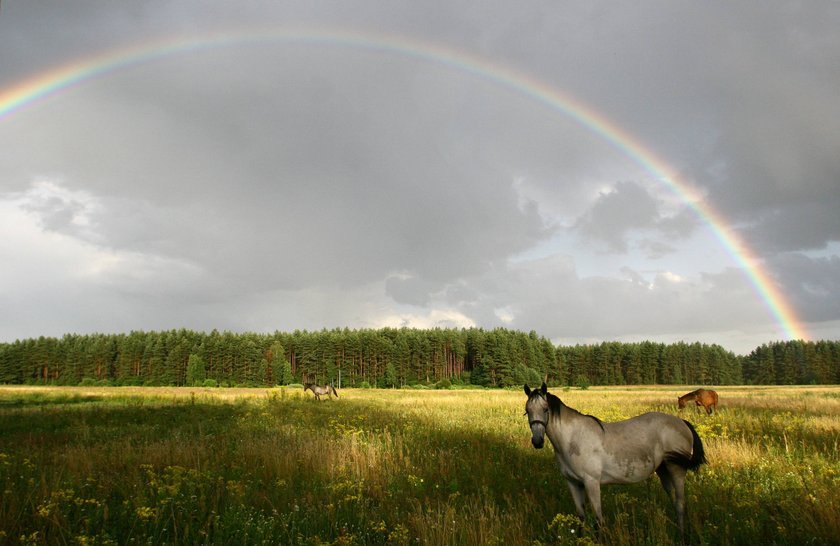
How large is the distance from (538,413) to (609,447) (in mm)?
1007

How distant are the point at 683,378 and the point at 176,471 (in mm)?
161421

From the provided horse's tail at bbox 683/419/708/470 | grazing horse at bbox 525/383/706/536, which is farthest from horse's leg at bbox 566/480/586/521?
horse's tail at bbox 683/419/708/470

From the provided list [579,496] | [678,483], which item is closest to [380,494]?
[579,496]

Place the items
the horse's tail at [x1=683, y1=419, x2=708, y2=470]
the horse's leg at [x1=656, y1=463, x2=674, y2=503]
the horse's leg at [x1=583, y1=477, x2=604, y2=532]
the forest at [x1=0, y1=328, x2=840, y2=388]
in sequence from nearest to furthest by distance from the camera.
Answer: the horse's leg at [x1=583, y1=477, x2=604, y2=532], the horse's tail at [x1=683, y1=419, x2=708, y2=470], the horse's leg at [x1=656, y1=463, x2=674, y2=503], the forest at [x1=0, y1=328, x2=840, y2=388]

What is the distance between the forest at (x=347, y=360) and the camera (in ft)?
349

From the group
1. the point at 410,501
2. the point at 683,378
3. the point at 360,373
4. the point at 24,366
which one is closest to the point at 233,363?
the point at 360,373

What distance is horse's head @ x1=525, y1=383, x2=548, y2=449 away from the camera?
526cm

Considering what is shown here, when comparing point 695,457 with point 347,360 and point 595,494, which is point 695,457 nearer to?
point 595,494

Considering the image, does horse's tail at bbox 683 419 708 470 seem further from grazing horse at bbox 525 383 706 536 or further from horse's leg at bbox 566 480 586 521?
horse's leg at bbox 566 480 586 521

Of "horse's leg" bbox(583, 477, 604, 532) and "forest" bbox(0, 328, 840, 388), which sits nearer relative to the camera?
"horse's leg" bbox(583, 477, 604, 532)

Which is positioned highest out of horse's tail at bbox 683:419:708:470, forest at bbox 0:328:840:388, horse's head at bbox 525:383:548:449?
horse's head at bbox 525:383:548:449

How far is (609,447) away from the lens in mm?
5473

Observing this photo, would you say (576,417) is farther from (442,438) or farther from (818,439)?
(818,439)

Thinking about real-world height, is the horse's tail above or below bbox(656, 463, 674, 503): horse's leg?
above
